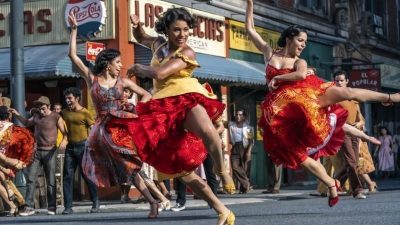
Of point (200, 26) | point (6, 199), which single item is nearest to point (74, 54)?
point (6, 199)

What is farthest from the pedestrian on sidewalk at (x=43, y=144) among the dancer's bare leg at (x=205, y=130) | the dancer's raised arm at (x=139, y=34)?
the dancer's bare leg at (x=205, y=130)

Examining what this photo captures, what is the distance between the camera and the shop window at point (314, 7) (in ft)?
90.8

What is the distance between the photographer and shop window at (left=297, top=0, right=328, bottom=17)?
2769 centimetres

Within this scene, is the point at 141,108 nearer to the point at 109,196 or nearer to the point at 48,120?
the point at 48,120

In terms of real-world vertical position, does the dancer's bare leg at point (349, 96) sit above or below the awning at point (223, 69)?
below

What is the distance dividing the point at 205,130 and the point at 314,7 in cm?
2131

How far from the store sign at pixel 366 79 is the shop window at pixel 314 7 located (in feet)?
7.29

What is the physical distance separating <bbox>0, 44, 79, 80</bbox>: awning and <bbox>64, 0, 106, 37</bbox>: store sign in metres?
0.58

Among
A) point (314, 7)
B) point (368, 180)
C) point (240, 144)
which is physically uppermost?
point (314, 7)

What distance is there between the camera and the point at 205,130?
308 inches

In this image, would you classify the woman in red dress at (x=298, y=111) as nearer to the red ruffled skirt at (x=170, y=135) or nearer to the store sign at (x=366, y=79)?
the red ruffled skirt at (x=170, y=135)

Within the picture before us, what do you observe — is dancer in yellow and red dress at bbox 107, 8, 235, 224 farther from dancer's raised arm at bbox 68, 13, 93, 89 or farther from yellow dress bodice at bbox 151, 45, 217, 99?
dancer's raised arm at bbox 68, 13, 93, 89

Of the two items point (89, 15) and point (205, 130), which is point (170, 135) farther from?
point (89, 15)

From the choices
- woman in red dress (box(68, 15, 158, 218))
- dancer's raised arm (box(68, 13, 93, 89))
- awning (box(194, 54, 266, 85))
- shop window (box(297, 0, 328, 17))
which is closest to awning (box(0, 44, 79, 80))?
awning (box(194, 54, 266, 85))
